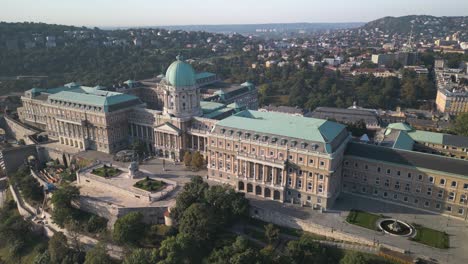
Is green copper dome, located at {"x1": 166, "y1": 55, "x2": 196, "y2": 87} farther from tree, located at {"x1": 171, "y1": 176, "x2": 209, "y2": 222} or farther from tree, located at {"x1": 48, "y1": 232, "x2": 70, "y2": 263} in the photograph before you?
tree, located at {"x1": 48, "y1": 232, "x2": 70, "y2": 263}

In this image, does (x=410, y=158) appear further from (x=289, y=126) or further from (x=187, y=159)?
(x=187, y=159)

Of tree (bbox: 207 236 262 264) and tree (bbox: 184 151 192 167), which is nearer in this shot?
tree (bbox: 207 236 262 264)

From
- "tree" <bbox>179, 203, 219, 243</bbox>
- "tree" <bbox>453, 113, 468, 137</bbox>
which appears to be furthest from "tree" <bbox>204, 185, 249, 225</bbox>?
"tree" <bbox>453, 113, 468, 137</bbox>

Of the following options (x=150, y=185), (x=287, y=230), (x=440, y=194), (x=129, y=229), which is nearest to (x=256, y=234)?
(x=287, y=230)

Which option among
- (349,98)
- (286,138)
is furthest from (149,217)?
(349,98)

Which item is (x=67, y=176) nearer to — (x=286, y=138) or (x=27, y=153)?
(x=27, y=153)
